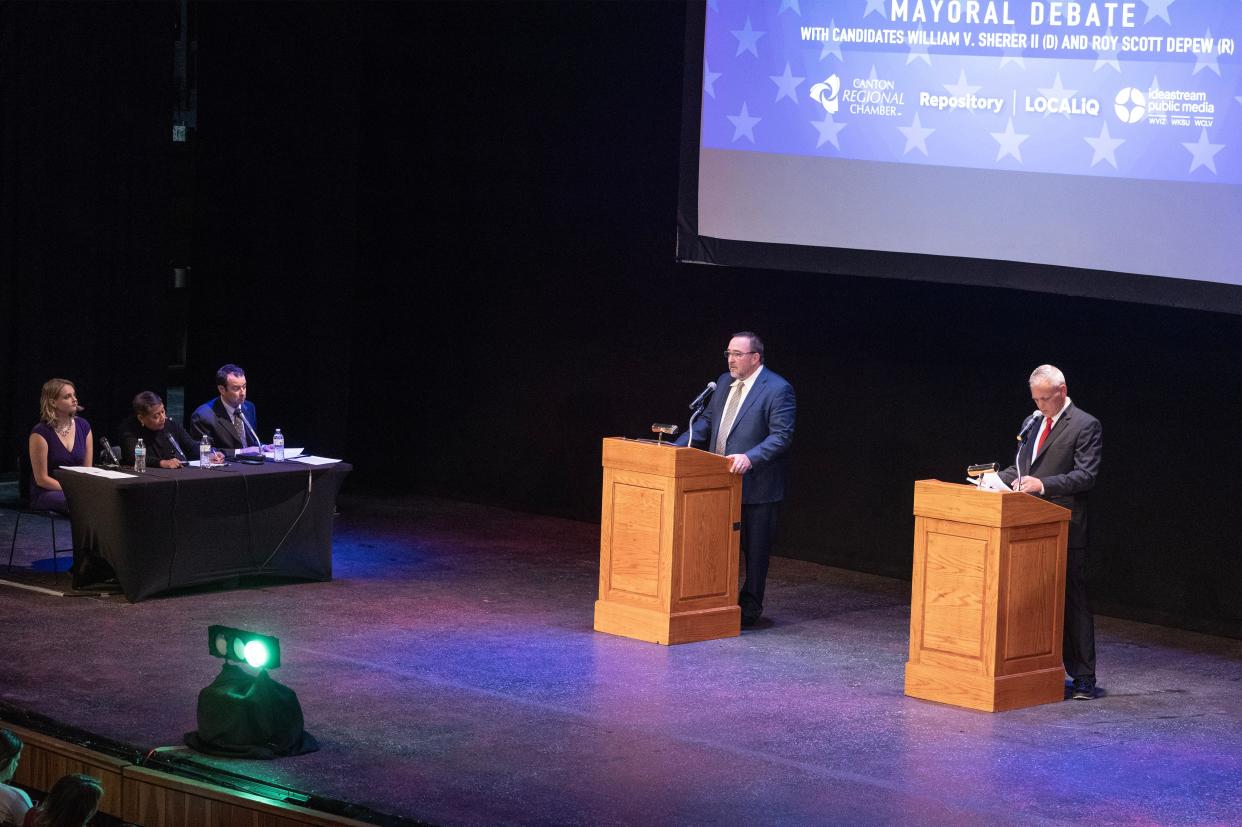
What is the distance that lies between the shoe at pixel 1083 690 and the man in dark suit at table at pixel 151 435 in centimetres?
439

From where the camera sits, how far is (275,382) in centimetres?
1193

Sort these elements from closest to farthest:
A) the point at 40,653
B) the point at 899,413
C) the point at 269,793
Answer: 1. the point at 269,793
2. the point at 40,653
3. the point at 899,413

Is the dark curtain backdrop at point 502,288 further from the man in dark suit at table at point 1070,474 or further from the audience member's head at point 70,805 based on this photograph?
the audience member's head at point 70,805

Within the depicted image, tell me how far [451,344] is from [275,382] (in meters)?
1.23

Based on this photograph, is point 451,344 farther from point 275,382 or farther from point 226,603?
point 226,603

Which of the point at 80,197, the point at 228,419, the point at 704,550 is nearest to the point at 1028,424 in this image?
the point at 704,550

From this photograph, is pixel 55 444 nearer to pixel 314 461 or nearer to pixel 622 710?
pixel 314 461

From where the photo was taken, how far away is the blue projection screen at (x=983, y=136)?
25.0ft

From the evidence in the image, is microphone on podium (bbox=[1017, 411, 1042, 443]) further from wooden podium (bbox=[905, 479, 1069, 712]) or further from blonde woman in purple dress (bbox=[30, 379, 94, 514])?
blonde woman in purple dress (bbox=[30, 379, 94, 514])

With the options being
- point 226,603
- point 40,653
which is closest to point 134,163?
point 226,603

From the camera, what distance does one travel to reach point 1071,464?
7.01 metres

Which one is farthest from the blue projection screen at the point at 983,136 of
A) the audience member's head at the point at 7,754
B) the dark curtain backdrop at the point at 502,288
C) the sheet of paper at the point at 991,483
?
the audience member's head at the point at 7,754

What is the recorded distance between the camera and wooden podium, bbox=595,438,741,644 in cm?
777

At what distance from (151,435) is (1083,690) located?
463 centimetres
